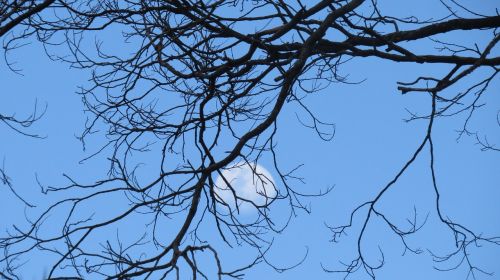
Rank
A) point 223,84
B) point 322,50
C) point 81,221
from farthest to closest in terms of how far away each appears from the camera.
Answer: point 223,84, point 322,50, point 81,221

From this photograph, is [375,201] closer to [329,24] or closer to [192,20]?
[329,24]

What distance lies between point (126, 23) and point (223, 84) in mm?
981

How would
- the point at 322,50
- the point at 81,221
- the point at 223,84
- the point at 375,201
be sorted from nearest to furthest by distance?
the point at 81,221 < the point at 375,201 < the point at 322,50 < the point at 223,84

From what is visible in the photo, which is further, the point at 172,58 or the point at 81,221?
the point at 172,58

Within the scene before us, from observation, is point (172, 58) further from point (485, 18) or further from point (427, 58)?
point (485, 18)

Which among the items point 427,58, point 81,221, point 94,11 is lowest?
point 81,221

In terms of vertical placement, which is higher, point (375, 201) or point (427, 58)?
point (427, 58)

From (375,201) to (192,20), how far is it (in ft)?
6.34

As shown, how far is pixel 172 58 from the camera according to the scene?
16.6ft

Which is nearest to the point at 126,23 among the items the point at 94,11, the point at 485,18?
the point at 94,11

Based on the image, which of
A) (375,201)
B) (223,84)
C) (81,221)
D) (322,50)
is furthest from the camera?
(223,84)

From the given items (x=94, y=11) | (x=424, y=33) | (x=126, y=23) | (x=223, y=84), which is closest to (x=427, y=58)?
(x=424, y=33)

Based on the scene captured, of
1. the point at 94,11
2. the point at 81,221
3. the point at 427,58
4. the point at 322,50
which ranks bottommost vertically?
the point at 81,221

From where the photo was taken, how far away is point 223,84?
18.1 feet
